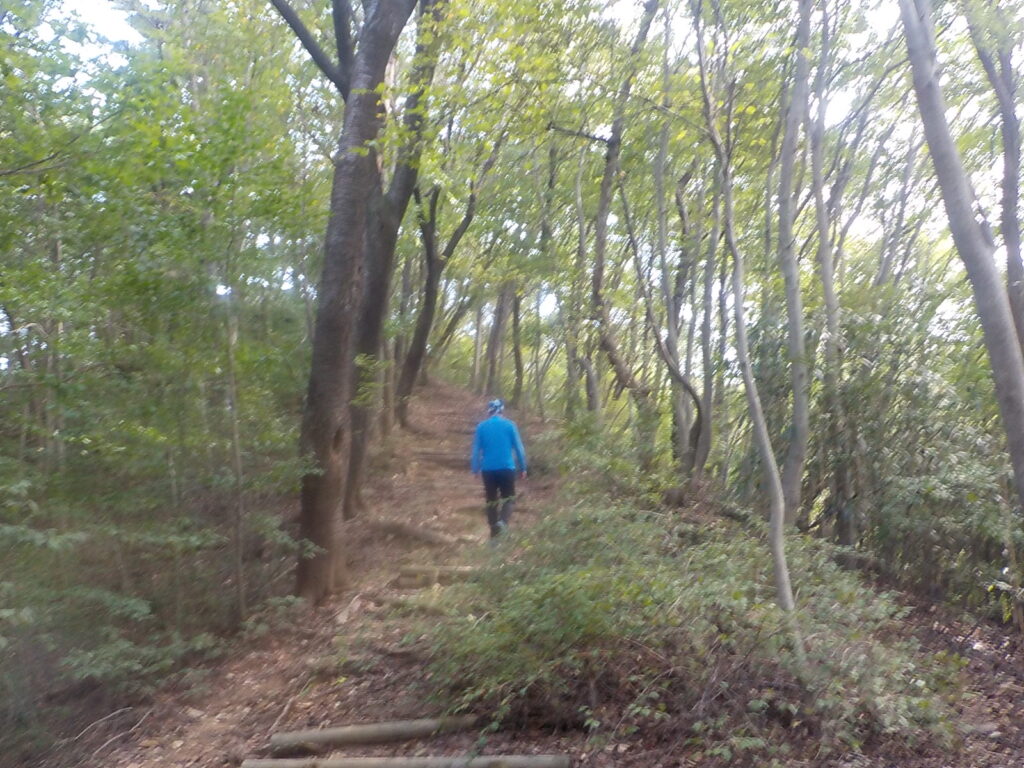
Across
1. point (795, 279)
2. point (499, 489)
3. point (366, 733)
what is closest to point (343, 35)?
point (499, 489)

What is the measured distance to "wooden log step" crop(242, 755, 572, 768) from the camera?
230 inches

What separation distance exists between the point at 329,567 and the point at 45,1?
22.6 feet

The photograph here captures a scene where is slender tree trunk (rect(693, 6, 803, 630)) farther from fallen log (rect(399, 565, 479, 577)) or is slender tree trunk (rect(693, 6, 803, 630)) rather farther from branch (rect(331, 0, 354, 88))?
branch (rect(331, 0, 354, 88))

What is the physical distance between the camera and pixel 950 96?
13.7m

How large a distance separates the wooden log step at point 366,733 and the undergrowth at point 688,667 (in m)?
0.21

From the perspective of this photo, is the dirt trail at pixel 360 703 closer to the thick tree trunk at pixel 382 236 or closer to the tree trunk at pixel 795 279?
the tree trunk at pixel 795 279

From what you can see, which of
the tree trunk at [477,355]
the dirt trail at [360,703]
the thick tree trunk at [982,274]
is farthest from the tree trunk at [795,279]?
the tree trunk at [477,355]

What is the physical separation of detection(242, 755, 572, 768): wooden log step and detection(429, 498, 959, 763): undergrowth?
0.36 m

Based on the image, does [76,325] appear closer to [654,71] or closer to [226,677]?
[226,677]

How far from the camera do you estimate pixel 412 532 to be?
1228 cm

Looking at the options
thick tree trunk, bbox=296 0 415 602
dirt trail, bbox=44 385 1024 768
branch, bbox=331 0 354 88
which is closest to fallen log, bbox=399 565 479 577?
dirt trail, bbox=44 385 1024 768

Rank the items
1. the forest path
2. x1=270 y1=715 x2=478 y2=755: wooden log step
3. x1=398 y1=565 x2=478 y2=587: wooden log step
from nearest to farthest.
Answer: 1. x1=270 y1=715 x2=478 y2=755: wooden log step
2. the forest path
3. x1=398 y1=565 x2=478 y2=587: wooden log step

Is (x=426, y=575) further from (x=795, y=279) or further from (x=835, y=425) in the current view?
(x=795, y=279)

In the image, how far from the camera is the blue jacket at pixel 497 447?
418 inches
